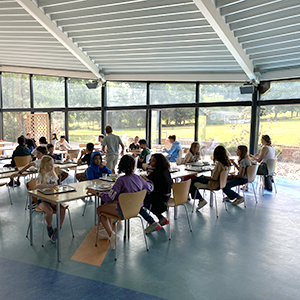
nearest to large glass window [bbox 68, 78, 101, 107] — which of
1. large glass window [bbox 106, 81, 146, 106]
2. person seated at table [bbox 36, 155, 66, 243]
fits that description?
large glass window [bbox 106, 81, 146, 106]

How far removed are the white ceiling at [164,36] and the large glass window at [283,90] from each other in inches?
18.5

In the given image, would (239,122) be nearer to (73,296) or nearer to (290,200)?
(290,200)

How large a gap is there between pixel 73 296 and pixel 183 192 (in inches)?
89.8

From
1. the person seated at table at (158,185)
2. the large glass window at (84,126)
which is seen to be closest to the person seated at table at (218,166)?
the person seated at table at (158,185)

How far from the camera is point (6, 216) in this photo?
18.0ft

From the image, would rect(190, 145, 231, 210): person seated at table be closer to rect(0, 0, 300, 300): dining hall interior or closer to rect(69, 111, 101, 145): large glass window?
rect(0, 0, 300, 300): dining hall interior

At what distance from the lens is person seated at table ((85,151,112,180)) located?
5404mm

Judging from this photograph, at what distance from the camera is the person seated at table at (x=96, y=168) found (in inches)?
213

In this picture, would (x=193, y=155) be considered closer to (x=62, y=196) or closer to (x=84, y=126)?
(x=62, y=196)

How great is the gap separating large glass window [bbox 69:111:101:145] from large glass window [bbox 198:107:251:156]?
14.9 ft

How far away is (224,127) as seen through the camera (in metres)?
10.3

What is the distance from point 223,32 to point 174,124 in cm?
471

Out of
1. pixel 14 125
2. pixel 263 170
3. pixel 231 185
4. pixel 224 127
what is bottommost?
pixel 231 185

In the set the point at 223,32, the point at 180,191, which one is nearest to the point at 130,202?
the point at 180,191
